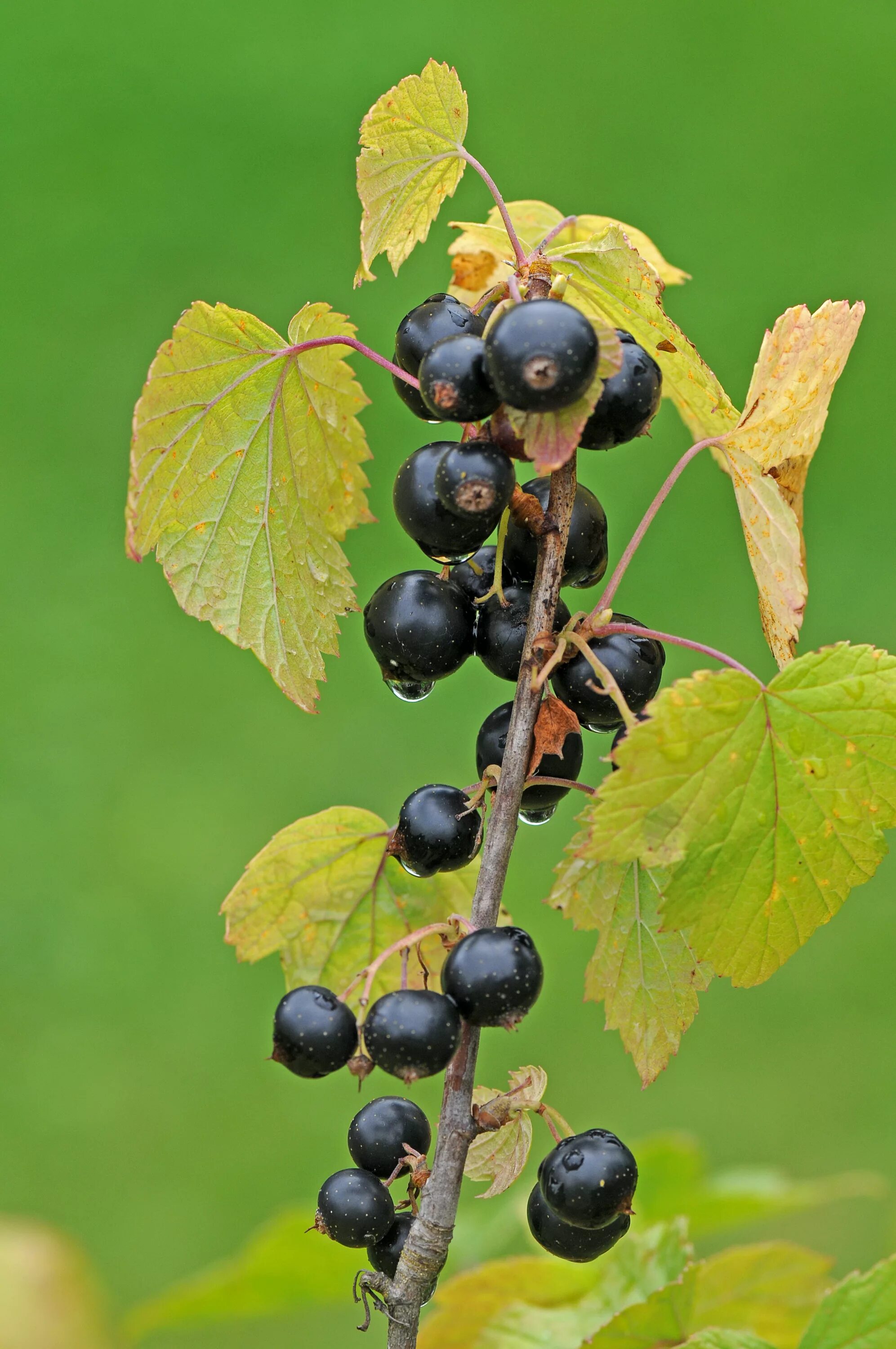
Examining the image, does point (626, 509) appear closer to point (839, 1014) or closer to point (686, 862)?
point (839, 1014)

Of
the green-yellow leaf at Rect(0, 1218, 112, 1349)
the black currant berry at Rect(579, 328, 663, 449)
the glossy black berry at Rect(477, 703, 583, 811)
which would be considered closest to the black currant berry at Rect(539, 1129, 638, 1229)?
the glossy black berry at Rect(477, 703, 583, 811)

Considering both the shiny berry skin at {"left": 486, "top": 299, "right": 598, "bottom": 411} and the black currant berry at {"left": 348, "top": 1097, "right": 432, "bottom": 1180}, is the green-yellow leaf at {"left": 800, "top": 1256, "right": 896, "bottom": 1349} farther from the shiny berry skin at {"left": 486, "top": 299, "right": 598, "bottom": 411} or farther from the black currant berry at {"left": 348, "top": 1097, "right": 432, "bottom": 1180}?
the shiny berry skin at {"left": 486, "top": 299, "right": 598, "bottom": 411}

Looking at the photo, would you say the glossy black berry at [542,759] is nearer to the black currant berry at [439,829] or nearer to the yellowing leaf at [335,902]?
the black currant berry at [439,829]

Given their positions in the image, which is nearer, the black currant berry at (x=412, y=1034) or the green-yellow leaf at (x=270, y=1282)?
the black currant berry at (x=412, y=1034)

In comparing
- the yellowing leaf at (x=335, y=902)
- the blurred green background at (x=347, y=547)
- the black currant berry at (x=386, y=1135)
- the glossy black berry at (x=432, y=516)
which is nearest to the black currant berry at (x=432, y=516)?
the glossy black berry at (x=432, y=516)

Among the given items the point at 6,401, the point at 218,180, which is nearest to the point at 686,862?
the point at 6,401

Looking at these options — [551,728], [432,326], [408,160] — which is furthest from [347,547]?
[551,728]
